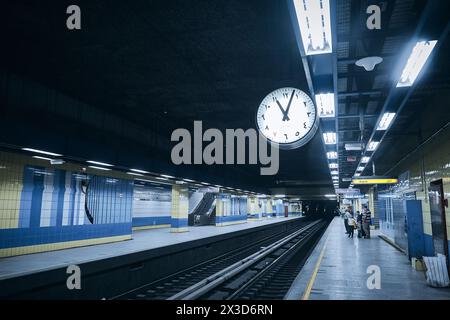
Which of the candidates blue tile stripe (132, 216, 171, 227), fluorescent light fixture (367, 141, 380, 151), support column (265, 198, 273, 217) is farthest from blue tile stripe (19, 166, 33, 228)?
support column (265, 198, 273, 217)

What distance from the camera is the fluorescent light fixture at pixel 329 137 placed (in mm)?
7782

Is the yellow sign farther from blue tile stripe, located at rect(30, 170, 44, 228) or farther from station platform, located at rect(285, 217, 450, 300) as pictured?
blue tile stripe, located at rect(30, 170, 44, 228)

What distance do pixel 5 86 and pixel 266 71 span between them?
217 inches

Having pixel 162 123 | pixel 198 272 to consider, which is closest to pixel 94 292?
pixel 198 272

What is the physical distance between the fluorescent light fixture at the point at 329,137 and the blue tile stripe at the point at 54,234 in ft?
27.6

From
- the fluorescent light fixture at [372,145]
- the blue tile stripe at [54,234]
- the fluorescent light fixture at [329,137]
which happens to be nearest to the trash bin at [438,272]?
the fluorescent light fixture at [329,137]

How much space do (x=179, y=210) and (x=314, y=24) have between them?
16306 millimetres

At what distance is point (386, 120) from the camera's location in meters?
6.85

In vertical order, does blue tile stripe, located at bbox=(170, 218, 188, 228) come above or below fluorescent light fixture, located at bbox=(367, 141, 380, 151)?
below

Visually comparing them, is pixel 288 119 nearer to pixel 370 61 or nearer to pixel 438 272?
pixel 370 61

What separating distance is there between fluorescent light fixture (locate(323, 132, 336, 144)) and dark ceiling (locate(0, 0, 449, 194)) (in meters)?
0.63

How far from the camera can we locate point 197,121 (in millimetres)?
11156

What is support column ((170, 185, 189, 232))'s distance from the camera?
18.4 metres
